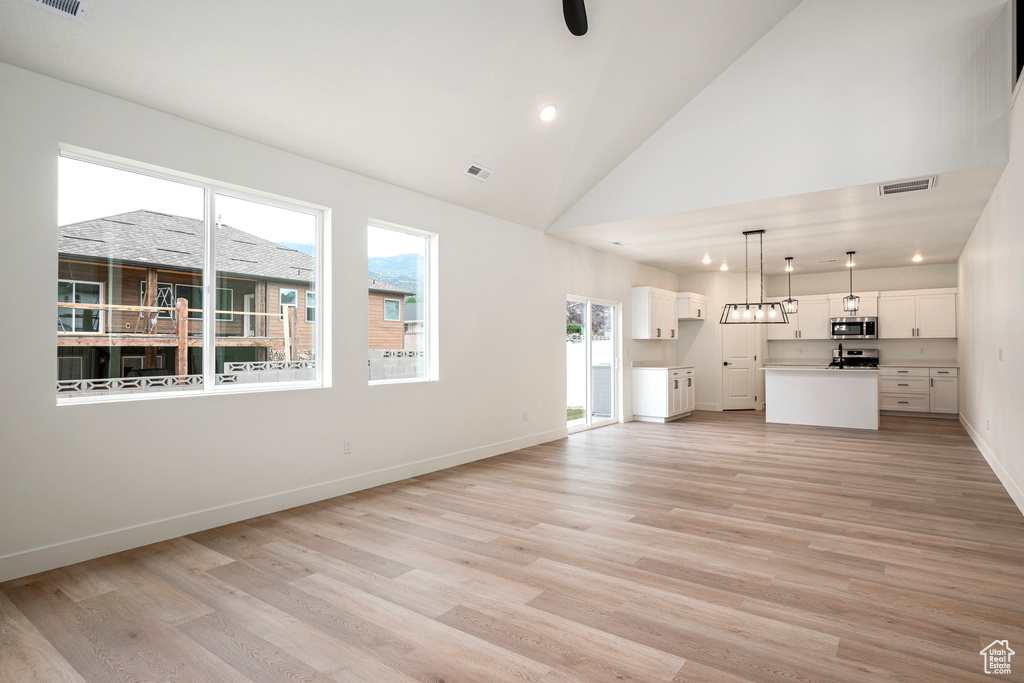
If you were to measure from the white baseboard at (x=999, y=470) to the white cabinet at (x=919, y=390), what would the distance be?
1808 millimetres

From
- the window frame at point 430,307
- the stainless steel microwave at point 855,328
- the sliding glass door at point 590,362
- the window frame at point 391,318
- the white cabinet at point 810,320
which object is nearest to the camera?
the window frame at point 391,318

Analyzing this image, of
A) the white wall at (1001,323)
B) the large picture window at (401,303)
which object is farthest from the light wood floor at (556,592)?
the large picture window at (401,303)

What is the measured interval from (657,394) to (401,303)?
5039 mm

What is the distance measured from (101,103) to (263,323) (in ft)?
5.59

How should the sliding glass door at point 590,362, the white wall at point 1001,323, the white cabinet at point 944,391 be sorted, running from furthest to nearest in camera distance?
the white cabinet at point 944,391 → the sliding glass door at point 590,362 → the white wall at point 1001,323

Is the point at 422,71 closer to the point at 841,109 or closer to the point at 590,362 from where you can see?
the point at 841,109

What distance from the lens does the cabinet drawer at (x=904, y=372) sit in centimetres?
943

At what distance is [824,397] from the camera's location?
8.29 metres

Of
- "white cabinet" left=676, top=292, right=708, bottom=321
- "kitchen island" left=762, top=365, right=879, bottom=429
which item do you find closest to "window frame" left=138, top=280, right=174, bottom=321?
→ "kitchen island" left=762, top=365, right=879, bottom=429

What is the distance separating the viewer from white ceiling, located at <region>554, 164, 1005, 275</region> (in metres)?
5.25

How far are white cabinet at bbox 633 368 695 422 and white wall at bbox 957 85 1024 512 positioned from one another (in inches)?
150

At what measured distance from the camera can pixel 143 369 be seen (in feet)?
12.0

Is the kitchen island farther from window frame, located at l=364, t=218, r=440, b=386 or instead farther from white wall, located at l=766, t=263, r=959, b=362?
window frame, located at l=364, t=218, r=440, b=386

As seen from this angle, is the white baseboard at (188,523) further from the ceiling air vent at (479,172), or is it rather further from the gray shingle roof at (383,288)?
the ceiling air vent at (479,172)
